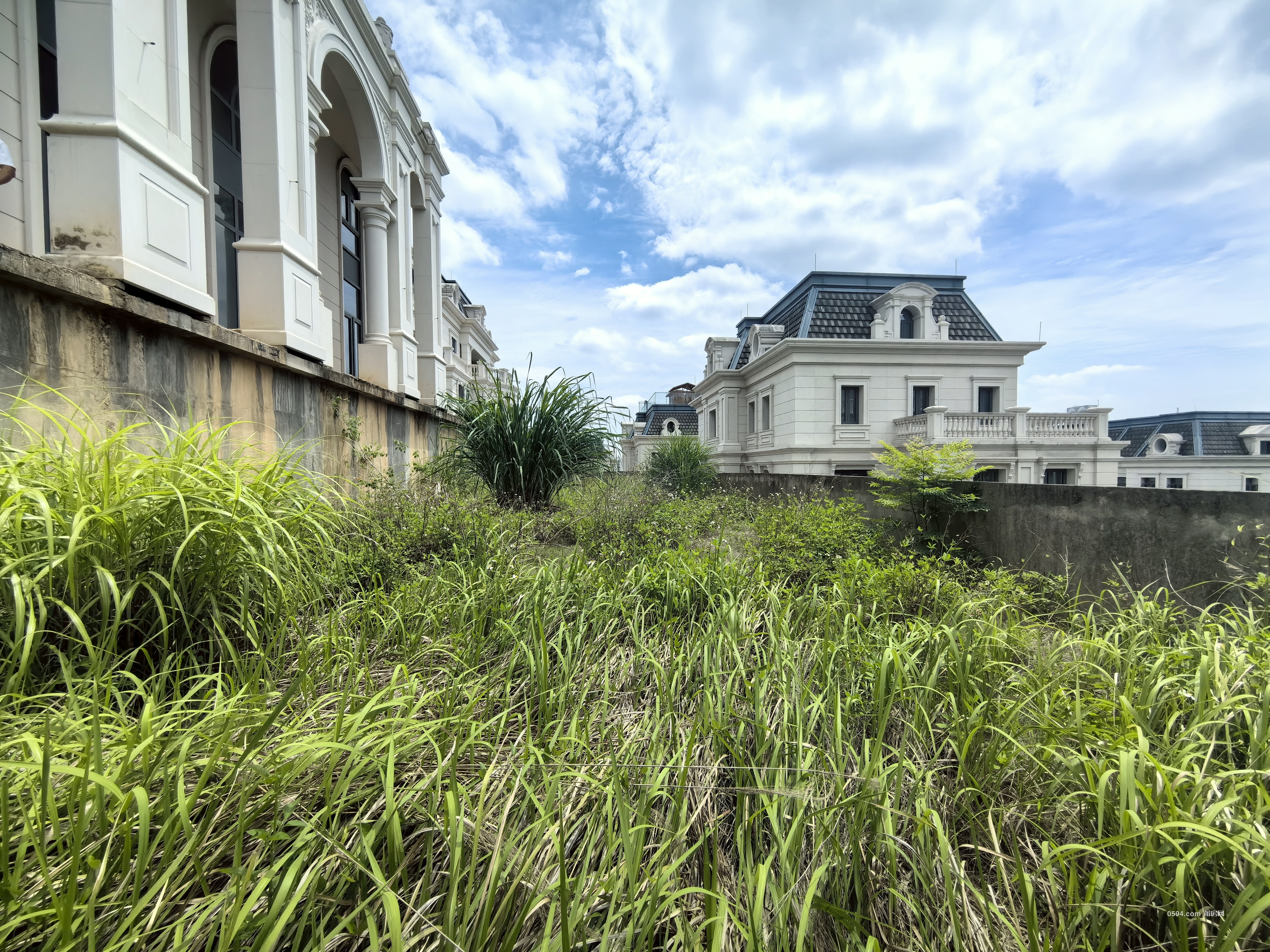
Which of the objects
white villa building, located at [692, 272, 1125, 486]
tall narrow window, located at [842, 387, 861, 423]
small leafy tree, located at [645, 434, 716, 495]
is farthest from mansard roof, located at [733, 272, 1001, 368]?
small leafy tree, located at [645, 434, 716, 495]

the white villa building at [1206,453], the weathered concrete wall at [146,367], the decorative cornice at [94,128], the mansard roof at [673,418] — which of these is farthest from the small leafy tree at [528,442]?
the white villa building at [1206,453]

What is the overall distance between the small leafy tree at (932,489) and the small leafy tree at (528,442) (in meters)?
4.00

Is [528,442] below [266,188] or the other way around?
below

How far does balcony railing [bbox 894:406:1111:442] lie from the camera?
16.2m

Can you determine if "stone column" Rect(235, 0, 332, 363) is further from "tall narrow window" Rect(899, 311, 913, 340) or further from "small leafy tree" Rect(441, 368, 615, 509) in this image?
"tall narrow window" Rect(899, 311, 913, 340)

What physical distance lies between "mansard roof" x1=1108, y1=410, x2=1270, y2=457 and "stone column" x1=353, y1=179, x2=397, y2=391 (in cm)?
3243

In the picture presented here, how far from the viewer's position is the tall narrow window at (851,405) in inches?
728

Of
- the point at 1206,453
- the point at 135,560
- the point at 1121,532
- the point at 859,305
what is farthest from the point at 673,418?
the point at 135,560

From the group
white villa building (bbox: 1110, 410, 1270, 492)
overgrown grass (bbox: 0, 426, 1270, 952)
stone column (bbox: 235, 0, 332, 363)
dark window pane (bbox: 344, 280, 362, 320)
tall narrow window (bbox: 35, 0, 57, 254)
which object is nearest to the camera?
overgrown grass (bbox: 0, 426, 1270, 952)

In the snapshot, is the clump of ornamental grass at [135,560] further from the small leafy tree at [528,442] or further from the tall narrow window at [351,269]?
the tall narrow window at [351,269]

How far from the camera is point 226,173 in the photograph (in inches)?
289

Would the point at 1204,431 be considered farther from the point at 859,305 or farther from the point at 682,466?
the point at 682,466

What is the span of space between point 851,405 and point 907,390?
199 centimetres

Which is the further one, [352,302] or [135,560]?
[352,302]
